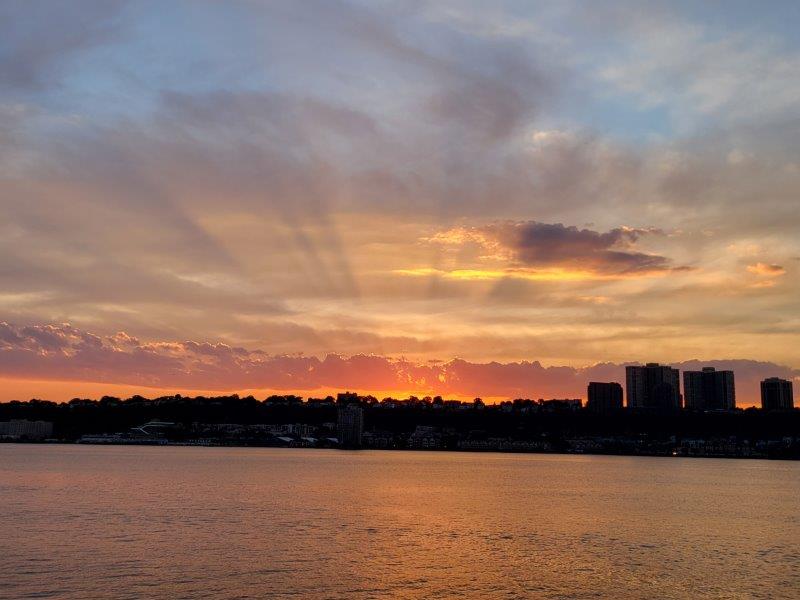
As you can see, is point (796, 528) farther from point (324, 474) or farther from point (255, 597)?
point (324, 474)

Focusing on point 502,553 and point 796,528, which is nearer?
point 502,553

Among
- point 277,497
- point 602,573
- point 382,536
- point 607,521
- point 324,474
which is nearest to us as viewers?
point 602,573

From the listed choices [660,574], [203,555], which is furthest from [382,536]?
[660,574]

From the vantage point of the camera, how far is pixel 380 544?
2746 inches

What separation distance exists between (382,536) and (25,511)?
41352 mm

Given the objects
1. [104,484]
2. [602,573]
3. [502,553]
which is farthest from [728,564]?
[104,484]

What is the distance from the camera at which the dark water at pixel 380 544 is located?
5300 cm

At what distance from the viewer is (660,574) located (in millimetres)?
60156

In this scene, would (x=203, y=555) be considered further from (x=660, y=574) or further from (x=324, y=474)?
(x=324, y=474)

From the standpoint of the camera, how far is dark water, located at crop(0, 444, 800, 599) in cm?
5300

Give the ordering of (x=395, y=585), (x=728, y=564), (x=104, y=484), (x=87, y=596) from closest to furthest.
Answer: (x=87, y=596) → (x=395, y=585) → (x=728, y=564) → (x=104, y=484)

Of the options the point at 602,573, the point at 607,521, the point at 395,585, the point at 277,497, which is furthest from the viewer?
the point at 277,497

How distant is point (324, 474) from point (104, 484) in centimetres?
5811

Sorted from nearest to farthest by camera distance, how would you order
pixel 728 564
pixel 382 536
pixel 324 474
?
pixel 728 564
pixel 382 536
pixel 324 474
